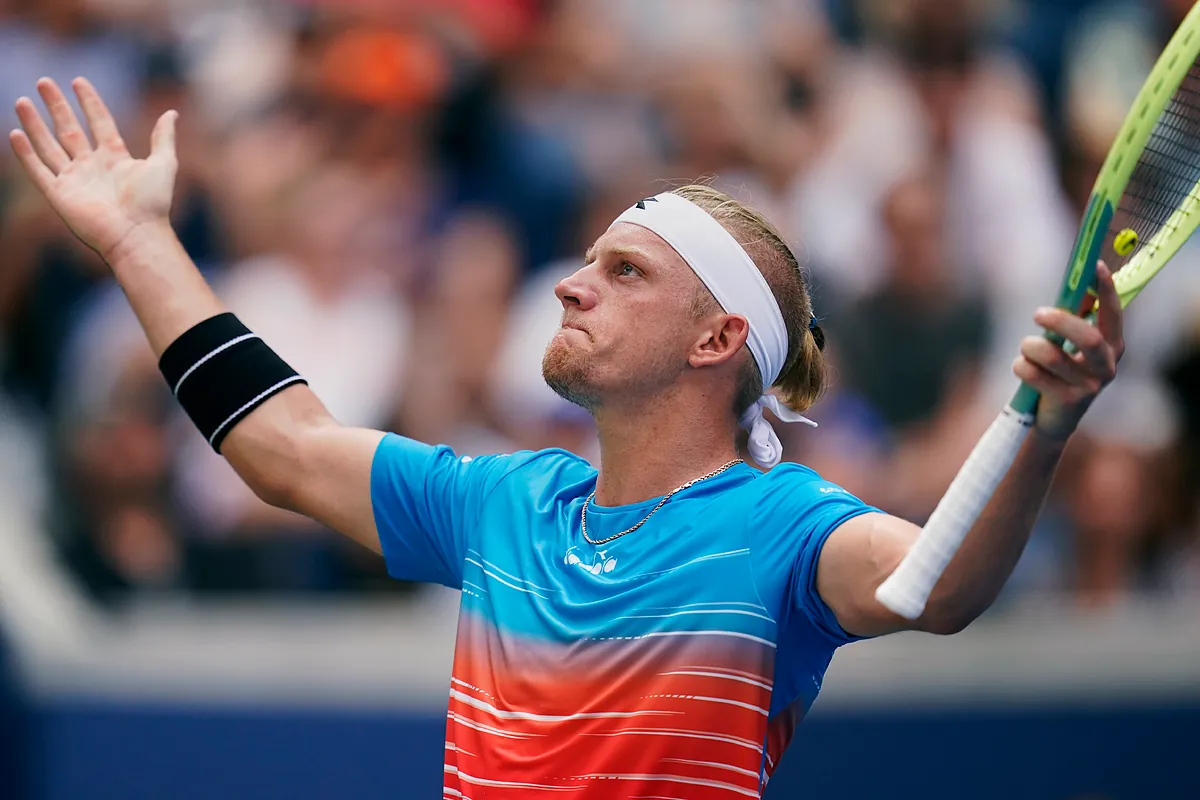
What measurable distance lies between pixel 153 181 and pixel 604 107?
4.78m

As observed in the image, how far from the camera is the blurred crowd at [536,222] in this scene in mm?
7051

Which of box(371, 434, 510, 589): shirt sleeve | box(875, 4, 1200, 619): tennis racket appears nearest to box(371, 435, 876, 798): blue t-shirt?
box(371, 434, 510, 589): shirt sleeve

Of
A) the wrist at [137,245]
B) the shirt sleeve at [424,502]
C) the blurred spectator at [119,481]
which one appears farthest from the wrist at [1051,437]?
the blurred spectator at [119,481]

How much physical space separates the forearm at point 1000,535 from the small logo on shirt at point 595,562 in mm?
831

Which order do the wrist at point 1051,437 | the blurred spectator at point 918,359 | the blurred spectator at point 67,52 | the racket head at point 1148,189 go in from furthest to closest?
the blurred spectator at point 67,52 → the blurred spectator at point 918,359 → the racket head at point 1148,189 → the wrist at point 1051,437

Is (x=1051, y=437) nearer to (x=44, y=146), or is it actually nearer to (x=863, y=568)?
(x=863, y=568)

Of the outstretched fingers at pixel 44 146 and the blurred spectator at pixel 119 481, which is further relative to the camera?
the blurred spectator at pixel 119 481

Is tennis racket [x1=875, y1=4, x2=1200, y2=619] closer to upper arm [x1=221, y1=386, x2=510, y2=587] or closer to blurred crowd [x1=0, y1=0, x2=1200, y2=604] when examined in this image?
upper arm [x1=221, y1=386, x2=510, y2=587]

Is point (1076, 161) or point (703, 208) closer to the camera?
point (703, 208)

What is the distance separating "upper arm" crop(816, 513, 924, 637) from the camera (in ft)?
9.85

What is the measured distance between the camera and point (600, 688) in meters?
3.39

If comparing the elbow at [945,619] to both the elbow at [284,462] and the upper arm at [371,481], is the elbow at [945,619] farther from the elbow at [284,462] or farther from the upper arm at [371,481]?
the elbow at [284,462]

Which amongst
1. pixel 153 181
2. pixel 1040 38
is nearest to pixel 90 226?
pixel 153 181

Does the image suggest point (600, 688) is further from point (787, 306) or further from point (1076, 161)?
point (1076, 161)
